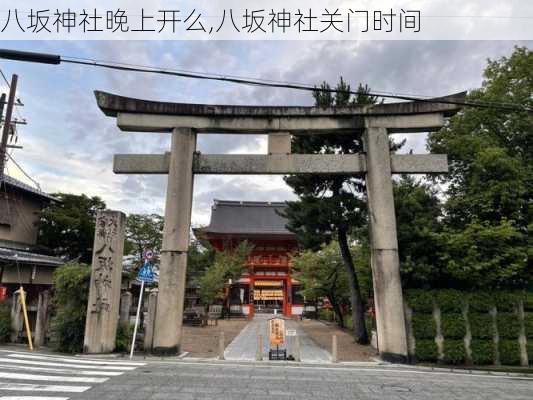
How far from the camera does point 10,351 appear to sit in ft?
32.2

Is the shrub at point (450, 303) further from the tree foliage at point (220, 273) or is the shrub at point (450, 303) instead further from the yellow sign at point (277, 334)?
the tree foliage at point (220, 273)

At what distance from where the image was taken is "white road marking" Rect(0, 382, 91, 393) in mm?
5826

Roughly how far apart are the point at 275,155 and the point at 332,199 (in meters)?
4.03

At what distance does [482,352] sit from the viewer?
33.2ft

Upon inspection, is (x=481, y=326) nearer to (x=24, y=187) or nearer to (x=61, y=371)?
(x=61, y=371)

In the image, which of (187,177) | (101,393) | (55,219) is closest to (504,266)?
(187,177)

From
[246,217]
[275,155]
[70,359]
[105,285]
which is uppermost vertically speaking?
[246,217]

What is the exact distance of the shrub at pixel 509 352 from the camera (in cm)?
1014

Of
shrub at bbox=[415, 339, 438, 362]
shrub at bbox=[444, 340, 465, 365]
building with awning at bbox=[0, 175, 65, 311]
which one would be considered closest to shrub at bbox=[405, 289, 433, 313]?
shrub at bbox=[415, 339, 438, 362]

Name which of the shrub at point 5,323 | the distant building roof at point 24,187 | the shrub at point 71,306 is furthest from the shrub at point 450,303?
the distant building roof at point 24,187

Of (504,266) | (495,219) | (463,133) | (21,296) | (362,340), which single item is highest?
(463,133)

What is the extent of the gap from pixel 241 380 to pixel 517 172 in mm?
10935

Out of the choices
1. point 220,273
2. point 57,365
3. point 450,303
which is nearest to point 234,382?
point 57,365

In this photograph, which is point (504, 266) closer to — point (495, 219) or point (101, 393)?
point (495, 219)
